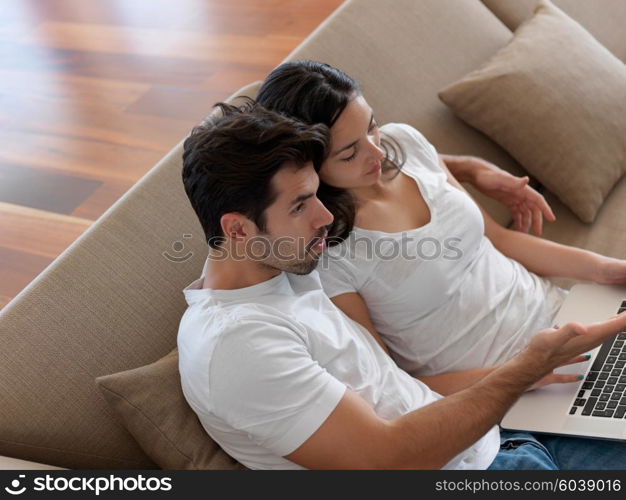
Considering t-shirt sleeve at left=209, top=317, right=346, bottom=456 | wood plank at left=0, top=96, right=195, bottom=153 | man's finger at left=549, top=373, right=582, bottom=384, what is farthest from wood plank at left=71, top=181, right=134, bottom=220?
man's finger at left=549, top=373, right=582, bottom=384

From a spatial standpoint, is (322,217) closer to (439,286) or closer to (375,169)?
(375,169)

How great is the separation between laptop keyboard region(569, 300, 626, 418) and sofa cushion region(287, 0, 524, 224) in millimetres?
620

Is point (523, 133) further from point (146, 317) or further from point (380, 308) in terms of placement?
point (146, 317)

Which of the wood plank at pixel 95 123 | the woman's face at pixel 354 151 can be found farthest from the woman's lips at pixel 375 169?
the wood plank at pixel 95 123

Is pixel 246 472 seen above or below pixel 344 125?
below

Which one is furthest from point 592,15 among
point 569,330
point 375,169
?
point 569,330

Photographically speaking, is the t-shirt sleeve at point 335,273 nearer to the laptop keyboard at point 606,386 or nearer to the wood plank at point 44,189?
the laptop keyboard at point 606,386

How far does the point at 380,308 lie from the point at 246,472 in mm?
468

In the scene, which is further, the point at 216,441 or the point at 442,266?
the point at 442,266

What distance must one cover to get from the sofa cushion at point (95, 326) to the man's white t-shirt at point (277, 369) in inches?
6.3

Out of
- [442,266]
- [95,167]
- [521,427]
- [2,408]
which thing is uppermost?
[442,266]

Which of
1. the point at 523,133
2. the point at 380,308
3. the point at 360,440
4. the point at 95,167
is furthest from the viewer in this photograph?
the point at 95,167

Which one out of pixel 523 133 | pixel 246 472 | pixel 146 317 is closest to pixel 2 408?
pixel 146 317

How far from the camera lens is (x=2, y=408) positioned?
4.80 ft
